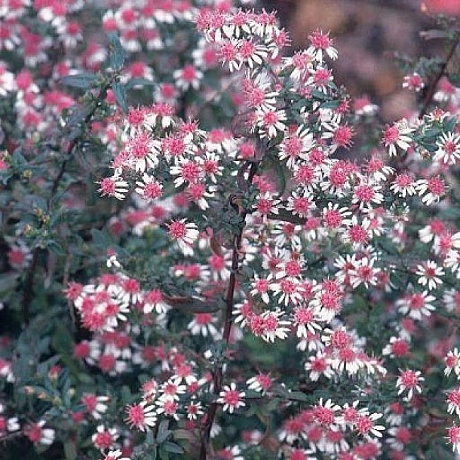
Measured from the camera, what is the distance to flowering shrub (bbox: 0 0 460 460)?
4.04 ft

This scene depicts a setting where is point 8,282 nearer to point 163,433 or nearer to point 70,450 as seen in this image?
point 70,450

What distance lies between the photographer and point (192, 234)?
3.97 feet

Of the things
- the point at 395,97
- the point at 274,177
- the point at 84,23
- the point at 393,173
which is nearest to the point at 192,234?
Answer: the point at 274,177

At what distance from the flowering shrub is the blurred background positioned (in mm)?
A: 1522

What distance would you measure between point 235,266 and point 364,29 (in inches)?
100

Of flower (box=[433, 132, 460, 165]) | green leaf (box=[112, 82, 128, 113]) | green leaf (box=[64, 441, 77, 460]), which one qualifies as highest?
flower (box=[433, 132, 460, 165])

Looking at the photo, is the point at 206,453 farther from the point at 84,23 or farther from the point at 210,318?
the point at 84,23

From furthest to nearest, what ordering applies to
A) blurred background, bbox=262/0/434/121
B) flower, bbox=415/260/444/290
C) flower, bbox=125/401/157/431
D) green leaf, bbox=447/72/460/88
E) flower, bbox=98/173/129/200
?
blurred background, bbox=262/0/434/121, green leaf, bbox=447/72/460/88, flower, bbox=415/260/444/290, flower, bbox=125/401/157/431, flower, bbox=98/173/129/200

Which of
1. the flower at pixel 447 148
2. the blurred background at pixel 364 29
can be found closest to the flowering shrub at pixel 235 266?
the flower at pixel 447 148

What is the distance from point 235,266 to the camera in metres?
1.31

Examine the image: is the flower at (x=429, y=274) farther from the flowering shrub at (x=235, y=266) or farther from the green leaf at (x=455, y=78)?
the green leaf at (x=455, y=78)

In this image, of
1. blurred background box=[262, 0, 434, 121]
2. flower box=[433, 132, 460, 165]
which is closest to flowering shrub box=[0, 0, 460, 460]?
flower box=[433, 132, 460, 165]

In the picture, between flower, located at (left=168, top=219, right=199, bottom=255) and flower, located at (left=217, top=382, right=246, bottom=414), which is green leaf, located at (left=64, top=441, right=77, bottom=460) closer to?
flower, located at (left=217, top=382, right=246, bottom=414)

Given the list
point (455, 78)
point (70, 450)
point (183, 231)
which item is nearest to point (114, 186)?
point (183, 231)
